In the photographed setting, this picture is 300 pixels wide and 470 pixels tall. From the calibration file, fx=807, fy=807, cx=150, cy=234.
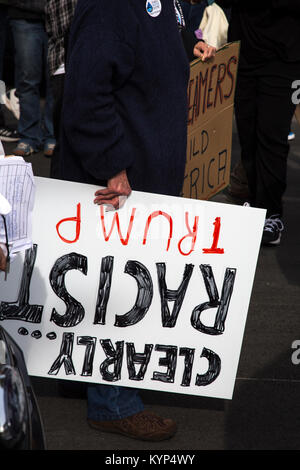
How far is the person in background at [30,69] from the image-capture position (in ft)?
21.5

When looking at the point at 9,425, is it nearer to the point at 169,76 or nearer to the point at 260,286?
the point at 169,76

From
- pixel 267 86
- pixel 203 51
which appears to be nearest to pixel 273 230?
pixel 267 86

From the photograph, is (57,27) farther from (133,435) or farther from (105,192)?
(133,435)

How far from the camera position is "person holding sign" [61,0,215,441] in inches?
102

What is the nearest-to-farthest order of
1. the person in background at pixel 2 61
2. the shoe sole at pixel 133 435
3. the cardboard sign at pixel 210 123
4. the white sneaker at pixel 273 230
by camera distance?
the shoe sole at pixel 133 435, the cardboard sign at pixel 210 123, the white sneaker at pixel 273 230, the person in background at pixel 2 61

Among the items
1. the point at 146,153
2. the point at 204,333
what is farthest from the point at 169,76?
the point at 204,333

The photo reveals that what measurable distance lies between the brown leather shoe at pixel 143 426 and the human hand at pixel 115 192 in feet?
2.69

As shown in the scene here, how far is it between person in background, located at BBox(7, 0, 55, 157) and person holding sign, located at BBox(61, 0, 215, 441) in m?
3.91

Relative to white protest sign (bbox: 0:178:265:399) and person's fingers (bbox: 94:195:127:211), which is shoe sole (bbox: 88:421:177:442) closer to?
white protest sign (bbox: 0:178:265:399)

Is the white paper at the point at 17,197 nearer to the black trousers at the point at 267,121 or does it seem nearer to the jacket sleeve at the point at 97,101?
the jacket sleeve at the point at 97,101

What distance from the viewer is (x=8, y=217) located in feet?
7.47

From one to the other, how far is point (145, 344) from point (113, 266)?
323 mm

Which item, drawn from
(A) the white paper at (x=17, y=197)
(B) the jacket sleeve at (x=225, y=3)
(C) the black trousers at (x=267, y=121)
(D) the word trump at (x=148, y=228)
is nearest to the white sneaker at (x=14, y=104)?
(C) the black trousers at (x=267, y=121)

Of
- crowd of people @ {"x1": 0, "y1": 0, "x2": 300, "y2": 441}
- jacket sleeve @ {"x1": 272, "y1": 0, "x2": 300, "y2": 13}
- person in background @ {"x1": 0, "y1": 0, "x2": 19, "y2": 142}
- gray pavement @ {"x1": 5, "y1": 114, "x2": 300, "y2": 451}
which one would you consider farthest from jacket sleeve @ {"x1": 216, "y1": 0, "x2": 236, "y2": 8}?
person in background @ {"x1": 0, "y1": 0, "x2": 19, "y2": 142}
